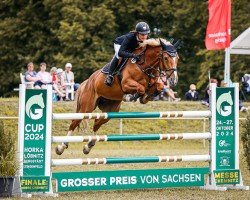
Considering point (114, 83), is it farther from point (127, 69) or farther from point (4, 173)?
point (4, 173)

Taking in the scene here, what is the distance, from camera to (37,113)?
1148 centimetres

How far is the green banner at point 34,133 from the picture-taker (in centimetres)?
1140

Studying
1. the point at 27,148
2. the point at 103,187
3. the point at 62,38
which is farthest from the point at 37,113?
the point at 62,38

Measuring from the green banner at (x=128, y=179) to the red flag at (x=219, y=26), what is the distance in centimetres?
984

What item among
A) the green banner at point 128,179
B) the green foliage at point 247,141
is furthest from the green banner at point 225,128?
the green foliage at point 247,141

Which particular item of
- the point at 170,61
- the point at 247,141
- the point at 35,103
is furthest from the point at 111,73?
the point at 35,103

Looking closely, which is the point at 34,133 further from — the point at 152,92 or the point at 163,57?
the point at 152,92

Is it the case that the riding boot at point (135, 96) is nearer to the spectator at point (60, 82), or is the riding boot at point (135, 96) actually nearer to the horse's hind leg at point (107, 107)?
the horse's hind leg at point (107, 107)

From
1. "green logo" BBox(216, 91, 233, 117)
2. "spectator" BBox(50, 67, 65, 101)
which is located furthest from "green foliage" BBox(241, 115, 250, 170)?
"spectator" BBox(50, 67, 65, 101)

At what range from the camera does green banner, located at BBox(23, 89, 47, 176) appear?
37.4ft

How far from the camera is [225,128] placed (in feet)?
41.2

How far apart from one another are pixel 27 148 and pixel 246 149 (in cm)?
348

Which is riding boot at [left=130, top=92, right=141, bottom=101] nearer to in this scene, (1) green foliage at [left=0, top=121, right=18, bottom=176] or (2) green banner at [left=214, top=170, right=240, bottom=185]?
(2) green banner at [left=214, top=170, right=240, bottom=185]

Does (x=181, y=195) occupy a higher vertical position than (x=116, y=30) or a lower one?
lower
